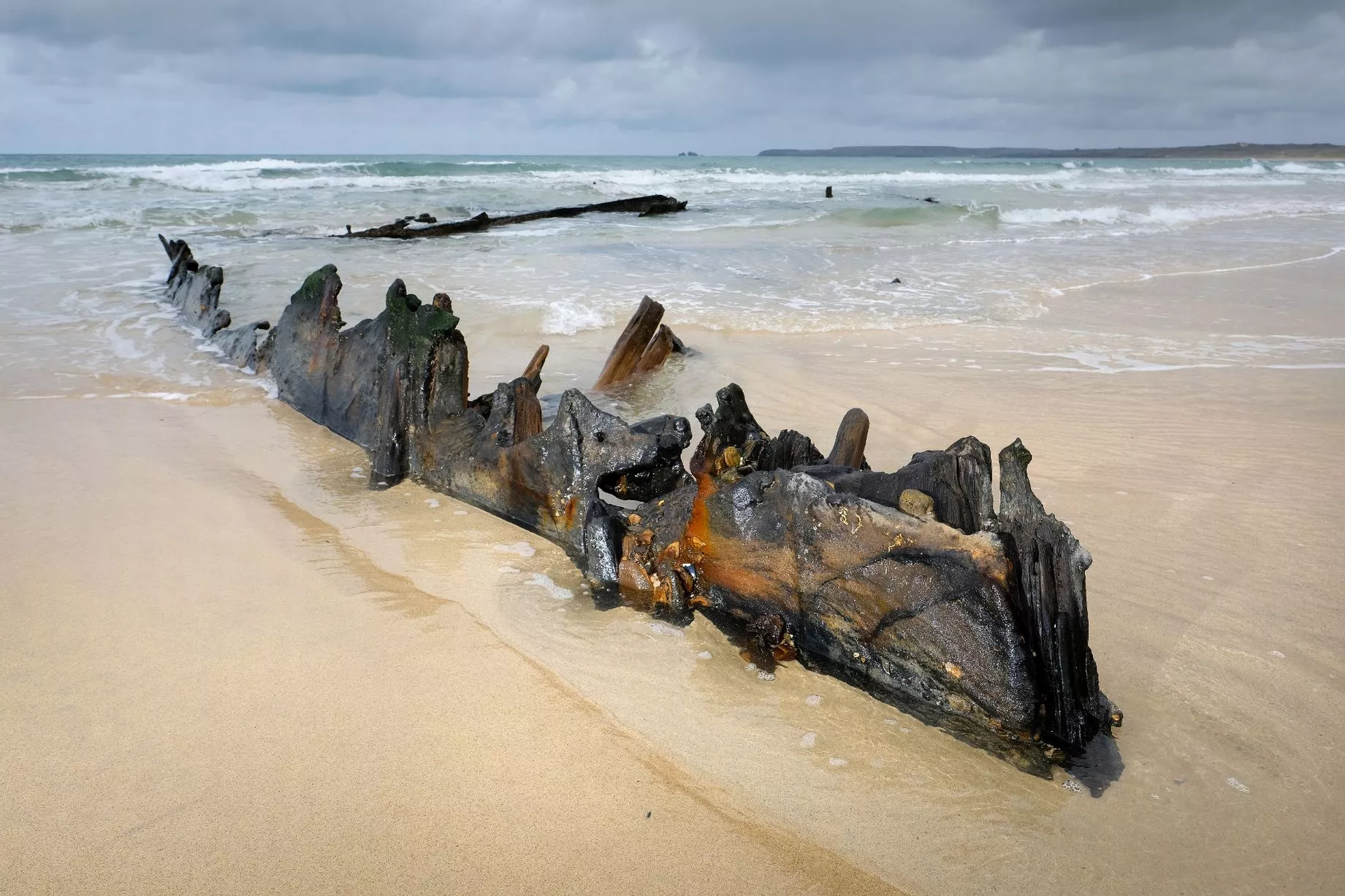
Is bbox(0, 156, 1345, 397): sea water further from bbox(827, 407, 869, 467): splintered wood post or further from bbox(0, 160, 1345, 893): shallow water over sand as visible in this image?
bbox(827, 407, 869, 467): splintered wood post

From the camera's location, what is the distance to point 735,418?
3059 millimetres

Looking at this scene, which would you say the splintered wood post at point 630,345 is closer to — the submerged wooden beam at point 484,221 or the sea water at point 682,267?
the sea water at point 682,267

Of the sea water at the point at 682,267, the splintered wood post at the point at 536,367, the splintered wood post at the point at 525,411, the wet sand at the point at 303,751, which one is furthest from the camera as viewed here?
the sea water at the point at 682,267

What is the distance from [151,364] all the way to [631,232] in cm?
1135

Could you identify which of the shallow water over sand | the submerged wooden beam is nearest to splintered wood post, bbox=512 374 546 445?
the shallow water over sand

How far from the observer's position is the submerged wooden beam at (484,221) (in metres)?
14.8

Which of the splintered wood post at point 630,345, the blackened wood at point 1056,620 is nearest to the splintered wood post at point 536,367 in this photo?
the splintered wood post at point 630,345

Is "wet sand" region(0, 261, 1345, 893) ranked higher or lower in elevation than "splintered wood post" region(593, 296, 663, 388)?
lower

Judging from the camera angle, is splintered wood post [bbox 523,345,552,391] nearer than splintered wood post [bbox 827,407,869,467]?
No

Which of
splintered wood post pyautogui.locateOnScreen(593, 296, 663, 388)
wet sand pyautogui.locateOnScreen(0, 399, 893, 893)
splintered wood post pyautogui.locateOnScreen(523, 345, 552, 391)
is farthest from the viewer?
splintered wood post pyautogui.locateOnScreen(593, 296, 663, 388)

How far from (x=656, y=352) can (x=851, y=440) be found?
10.4ft

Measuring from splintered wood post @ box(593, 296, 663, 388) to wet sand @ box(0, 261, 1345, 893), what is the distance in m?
2.26

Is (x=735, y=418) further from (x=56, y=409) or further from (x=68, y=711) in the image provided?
(x=56, y=409)

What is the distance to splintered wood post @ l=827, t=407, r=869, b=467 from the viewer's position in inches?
122
